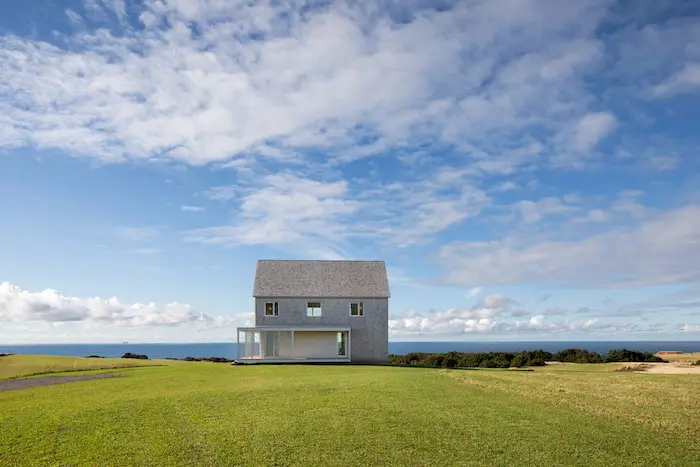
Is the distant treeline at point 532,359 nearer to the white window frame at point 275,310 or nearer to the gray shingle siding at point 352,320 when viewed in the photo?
the gray shingle siding at point 352,320

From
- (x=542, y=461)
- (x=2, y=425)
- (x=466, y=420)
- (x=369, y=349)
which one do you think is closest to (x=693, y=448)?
(x=542, y=461)

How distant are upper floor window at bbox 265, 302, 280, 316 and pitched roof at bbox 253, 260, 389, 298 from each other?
627 millimetres

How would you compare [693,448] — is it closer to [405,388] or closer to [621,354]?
[405,388]

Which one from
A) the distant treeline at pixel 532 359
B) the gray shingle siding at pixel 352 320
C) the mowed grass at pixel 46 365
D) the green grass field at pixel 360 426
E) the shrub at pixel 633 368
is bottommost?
the distant treeline at pixel 532 359

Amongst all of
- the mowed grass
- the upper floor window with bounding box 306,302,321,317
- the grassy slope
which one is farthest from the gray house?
the grassy slope

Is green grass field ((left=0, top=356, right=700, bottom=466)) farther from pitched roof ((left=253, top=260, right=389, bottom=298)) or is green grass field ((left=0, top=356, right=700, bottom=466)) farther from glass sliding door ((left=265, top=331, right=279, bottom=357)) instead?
pitched roof ((left=253, top=260, right=389, bottom=298))

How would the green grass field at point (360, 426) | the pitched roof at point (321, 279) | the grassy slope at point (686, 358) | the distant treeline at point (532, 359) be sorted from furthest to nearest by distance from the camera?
1. the distant treeline at point (532, 359)
2. the pitched roof at point (321, 279)
3. the grassy slope at point (686, 358)
4. the green grass field at point (360, 426)

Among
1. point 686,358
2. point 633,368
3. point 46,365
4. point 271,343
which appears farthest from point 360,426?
point 686,358

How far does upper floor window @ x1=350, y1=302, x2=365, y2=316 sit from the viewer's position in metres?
35.9

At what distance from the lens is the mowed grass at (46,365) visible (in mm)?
26531

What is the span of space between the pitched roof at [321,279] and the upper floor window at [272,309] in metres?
0.63

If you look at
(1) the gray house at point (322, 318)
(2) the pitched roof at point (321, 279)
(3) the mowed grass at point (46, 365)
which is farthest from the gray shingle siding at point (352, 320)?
(3) the mowed grass at point (46, 365)

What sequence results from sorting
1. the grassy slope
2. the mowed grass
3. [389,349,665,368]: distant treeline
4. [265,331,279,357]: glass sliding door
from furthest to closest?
[389,349,665,368]: distant treeline → [265,331,279,357]: glass sliding door → the grassy slope → the mowed grass

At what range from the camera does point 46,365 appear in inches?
1131
